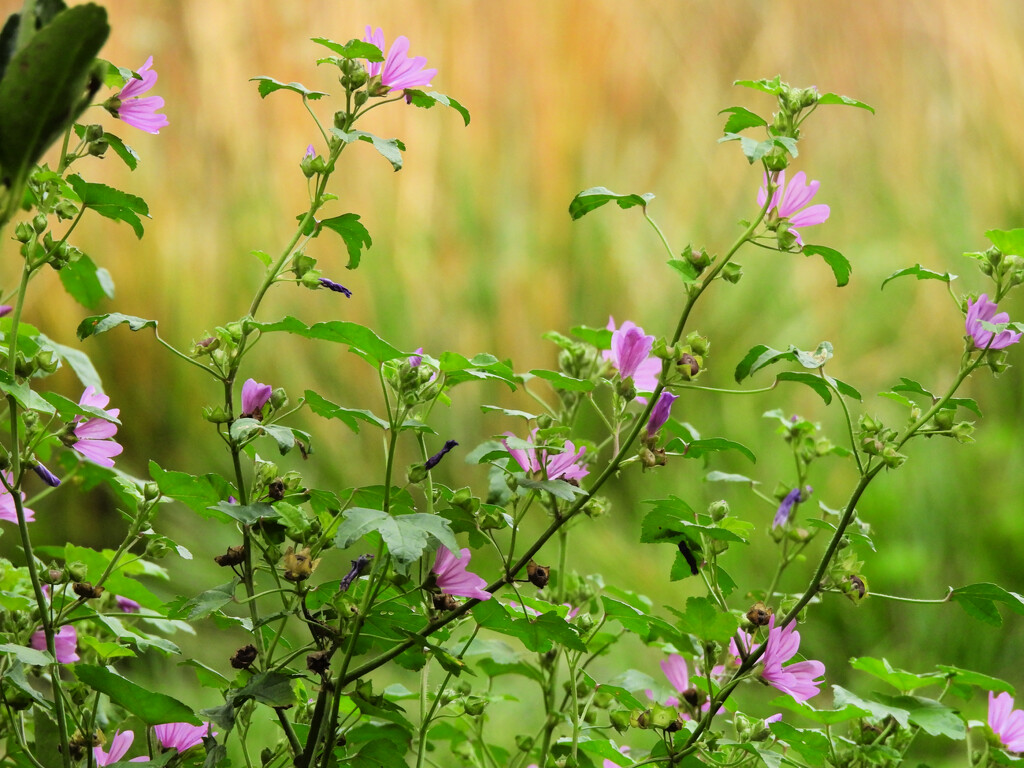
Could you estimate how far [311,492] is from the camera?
645mm

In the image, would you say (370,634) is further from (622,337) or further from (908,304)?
(908,304)

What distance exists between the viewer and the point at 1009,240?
0.66 meters

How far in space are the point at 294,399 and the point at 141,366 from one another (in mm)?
380

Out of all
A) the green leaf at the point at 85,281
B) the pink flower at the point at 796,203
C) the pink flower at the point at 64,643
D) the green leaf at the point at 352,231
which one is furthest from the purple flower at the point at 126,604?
the pink flower at the point at 796,203

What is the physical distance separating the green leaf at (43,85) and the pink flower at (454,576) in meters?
0.33

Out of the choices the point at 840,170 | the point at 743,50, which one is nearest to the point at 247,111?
the point at 743,50

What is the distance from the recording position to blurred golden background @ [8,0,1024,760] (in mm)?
2305

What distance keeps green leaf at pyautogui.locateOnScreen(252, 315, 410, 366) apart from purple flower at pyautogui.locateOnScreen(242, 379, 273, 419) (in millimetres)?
81

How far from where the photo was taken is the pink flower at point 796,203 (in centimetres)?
66

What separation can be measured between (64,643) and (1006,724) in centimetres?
65

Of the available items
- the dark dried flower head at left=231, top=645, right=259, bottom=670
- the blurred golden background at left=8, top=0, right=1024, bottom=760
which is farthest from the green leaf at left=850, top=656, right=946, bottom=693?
the blurred golden background at left=8, top=0, right=1024, bottom=760

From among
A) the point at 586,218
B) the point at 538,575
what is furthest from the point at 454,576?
the point at 586,218

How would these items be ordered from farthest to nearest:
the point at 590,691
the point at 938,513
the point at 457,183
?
the point at 457,183 < the point at 938,513 < the point at 590,691

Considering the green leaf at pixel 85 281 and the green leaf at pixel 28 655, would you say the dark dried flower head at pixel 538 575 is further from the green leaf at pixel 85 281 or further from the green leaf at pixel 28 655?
the green leaf at pixel 85 281
